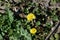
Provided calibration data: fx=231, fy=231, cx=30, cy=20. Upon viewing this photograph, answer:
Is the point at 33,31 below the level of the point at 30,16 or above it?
below

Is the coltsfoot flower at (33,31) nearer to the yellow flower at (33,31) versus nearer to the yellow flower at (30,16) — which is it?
the yellow flower at (33,31)

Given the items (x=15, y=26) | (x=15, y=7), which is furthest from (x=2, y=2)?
(x=15, y=26)

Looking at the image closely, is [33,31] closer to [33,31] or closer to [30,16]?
[33,31]

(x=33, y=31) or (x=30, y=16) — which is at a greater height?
(x=30, y=16)

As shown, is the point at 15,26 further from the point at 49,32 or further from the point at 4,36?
the point at 49,32

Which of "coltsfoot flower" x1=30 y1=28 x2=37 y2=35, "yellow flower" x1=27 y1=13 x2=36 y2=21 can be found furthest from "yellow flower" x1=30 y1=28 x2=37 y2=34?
"yellow flower" x1=27 y1=13 x2=36 y2=21

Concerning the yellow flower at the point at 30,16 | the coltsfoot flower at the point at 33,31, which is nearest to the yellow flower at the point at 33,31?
the coltsfoot flower at the point at 33,31

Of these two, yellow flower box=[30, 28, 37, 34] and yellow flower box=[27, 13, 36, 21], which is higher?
yellow flower box=[27, 13, 36, 21]

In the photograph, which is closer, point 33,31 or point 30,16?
point 33,31

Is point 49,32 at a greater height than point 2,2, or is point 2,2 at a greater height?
point 2,2

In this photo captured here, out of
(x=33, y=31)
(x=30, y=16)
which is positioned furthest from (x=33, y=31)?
(x=30, y=16)

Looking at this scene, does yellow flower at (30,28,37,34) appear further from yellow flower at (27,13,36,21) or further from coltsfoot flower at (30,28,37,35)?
yellow flower at (27,13,36,21)
